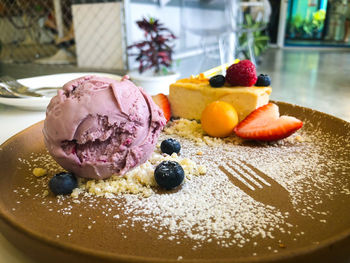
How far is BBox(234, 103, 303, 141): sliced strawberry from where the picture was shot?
92cm

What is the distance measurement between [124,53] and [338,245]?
2.15 meters

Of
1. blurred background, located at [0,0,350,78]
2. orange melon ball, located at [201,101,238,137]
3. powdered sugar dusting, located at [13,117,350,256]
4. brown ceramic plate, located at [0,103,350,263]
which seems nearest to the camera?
brown ceramic plate, located at [0,103,350,263]

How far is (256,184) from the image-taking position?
69 centimetres

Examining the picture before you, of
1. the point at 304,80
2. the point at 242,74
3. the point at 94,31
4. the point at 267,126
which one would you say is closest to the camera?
the point at 267,126

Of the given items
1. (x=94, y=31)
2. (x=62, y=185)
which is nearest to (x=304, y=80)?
(x=94, y=31)

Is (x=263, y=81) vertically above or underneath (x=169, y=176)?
above

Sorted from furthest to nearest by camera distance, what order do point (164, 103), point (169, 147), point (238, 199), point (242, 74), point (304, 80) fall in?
1. point (304, 80)
2. point (164, 103)
3. point (242, 74)
4. point (169, 147)
5. point (238, 199)

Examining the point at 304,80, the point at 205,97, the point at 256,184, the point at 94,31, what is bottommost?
the point at 304,80

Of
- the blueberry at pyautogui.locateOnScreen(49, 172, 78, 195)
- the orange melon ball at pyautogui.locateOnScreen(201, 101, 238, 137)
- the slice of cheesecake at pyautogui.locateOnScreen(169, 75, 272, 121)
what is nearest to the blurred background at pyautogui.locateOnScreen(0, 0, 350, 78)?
the slice of cheesecake at pyautogui.locateOnScreen(169, 75, 272, 121)

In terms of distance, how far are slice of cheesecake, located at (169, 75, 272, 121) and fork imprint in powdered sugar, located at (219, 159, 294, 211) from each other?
1.11ft

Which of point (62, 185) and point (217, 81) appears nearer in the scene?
point (62, 185)

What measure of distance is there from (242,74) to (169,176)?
61 cm

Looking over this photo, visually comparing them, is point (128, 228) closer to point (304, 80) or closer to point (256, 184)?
point (256, 184)

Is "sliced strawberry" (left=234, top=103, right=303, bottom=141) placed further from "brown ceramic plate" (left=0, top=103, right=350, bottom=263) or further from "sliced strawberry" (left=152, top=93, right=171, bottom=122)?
Result: "sliced strawberry" (left=152, top=93, right=171, bottom=122)
